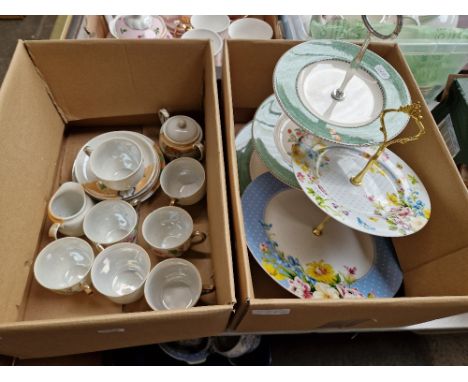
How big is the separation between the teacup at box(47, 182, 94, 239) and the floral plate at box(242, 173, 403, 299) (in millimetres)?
350

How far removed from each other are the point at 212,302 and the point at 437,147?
0.53 m

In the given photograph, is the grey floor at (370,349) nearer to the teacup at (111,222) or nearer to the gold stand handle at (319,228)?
the gold stand handle at (319,228)

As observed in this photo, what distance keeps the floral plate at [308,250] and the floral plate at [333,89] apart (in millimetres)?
260

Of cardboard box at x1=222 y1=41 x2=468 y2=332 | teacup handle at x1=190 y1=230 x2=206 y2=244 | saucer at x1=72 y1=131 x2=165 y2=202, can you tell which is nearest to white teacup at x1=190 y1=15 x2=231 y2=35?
cardboard box at x1=222 y1=41 x2=468 y2=332

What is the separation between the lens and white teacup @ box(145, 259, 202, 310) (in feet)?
2.35

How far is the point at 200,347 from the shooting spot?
0.92 metres

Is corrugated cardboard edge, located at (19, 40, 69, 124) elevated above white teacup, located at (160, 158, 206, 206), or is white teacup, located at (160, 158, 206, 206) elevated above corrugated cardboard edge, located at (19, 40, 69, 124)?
corrugated cardboard edge, located at (19, 40, 69, 124)

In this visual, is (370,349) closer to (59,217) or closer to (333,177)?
(333,177)

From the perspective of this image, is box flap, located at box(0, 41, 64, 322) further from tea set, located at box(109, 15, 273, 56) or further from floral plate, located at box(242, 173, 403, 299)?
floral plate, located at box(242, 173, 403, 299)

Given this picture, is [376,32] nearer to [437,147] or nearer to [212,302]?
[437,147]

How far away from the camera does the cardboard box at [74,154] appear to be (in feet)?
1.80

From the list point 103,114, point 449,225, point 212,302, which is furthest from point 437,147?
point 103,114

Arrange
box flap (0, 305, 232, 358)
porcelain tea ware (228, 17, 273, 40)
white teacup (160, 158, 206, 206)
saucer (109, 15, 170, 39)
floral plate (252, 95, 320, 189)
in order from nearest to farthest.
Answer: box flap (0, 305, 232, 358), floral plate (252, 95, 320, 189), white teacup (160, 158, 206, 206), saucer (109, 15, 170, 39), porcelain tea ware (228, 17, 273, 40)

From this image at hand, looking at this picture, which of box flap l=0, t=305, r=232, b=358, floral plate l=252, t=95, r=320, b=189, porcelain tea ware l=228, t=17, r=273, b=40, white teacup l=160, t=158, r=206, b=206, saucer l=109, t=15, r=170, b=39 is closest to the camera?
box flap l=0, t=305, r=232, b=358
